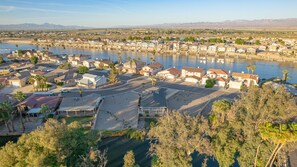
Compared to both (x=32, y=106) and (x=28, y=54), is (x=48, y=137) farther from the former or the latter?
(x=28, y=54)

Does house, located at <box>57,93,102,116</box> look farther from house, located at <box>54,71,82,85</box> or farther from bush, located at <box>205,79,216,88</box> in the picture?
bush, located at <box>205,79,216,88</box>

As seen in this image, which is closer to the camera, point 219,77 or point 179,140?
point 179,140

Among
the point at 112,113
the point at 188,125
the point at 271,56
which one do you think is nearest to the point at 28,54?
the point at 112,113

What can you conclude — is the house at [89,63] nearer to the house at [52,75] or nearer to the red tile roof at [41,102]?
the house at [52,75]

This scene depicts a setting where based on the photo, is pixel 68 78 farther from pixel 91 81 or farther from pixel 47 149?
pixel 47 149

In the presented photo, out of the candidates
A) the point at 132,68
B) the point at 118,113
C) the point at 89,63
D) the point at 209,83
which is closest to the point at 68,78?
the point at 132,68

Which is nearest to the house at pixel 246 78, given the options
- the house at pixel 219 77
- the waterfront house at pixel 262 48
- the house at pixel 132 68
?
the house at pixel 219 77

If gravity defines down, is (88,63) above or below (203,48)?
below
